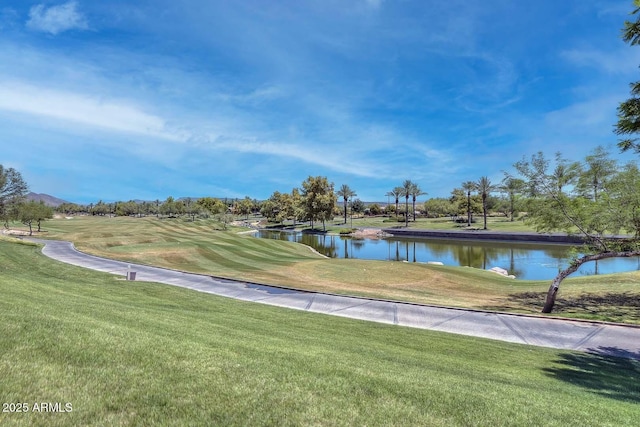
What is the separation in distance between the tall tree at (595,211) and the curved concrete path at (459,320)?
9.75 ft

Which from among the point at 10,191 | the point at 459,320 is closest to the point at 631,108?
the point at 459,320

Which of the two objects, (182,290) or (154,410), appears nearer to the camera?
(154,410)

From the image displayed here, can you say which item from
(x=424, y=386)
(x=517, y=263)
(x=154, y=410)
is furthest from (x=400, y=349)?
(x=517, y=263)

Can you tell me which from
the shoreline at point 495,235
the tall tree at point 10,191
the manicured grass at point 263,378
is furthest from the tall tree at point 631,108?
the tall tree at point 10,191

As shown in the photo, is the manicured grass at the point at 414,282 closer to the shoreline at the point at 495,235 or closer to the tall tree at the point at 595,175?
the tall tree at the point at 595,175

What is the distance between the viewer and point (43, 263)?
20438 millimetres

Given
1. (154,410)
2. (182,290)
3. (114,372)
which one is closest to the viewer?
(154,410)

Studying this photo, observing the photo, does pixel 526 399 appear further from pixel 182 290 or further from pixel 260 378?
pixel 182 290

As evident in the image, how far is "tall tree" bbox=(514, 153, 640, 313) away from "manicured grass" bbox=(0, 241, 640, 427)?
7997 mm

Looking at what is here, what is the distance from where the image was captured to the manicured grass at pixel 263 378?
13.3 feet

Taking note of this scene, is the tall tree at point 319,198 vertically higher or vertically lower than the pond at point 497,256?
higher

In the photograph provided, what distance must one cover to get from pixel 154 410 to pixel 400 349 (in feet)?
22.4

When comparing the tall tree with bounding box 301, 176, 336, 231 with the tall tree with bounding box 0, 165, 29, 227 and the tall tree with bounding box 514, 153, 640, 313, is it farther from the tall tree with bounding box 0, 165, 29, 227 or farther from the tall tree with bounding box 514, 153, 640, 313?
the tall tree with bounding box 514, 153, 640, 313

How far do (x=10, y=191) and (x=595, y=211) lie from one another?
64.4 m
